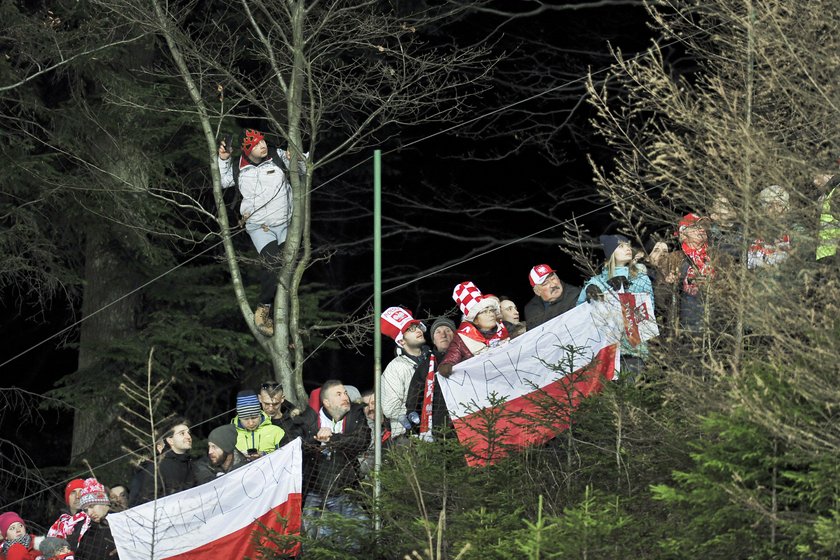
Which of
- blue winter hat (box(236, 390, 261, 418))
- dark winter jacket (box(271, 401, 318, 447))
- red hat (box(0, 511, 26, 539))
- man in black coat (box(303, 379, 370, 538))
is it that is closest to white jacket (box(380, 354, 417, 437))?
man in black coat (box(303, 379, 370, 538))

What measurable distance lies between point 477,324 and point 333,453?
1.49 meters

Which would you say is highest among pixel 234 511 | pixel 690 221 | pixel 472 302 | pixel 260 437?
pixel 472 302

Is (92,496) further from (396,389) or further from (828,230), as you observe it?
Result: (828,230)

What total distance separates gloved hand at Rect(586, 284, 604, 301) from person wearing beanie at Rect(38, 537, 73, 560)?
4086 millimetres

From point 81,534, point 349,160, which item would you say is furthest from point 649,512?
point 349,160

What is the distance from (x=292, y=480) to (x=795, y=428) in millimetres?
4458

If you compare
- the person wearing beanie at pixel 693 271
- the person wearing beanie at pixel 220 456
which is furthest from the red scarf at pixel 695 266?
the person wearing beanie at pixel 220 456

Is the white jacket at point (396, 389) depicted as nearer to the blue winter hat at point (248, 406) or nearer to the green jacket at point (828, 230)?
the blue winter hat at point (248, 406)

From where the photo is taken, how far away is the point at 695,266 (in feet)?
33.2

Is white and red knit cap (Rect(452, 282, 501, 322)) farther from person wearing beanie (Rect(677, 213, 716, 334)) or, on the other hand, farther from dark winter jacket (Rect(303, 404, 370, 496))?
person wearing beanie (Rect(677, 213, 716, 334))

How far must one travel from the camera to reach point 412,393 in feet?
39.2

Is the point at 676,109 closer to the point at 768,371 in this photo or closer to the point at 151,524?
the point at 768,371

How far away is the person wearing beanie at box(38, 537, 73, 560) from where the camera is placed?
11.9 meters

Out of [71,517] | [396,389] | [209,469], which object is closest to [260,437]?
[209,469]
